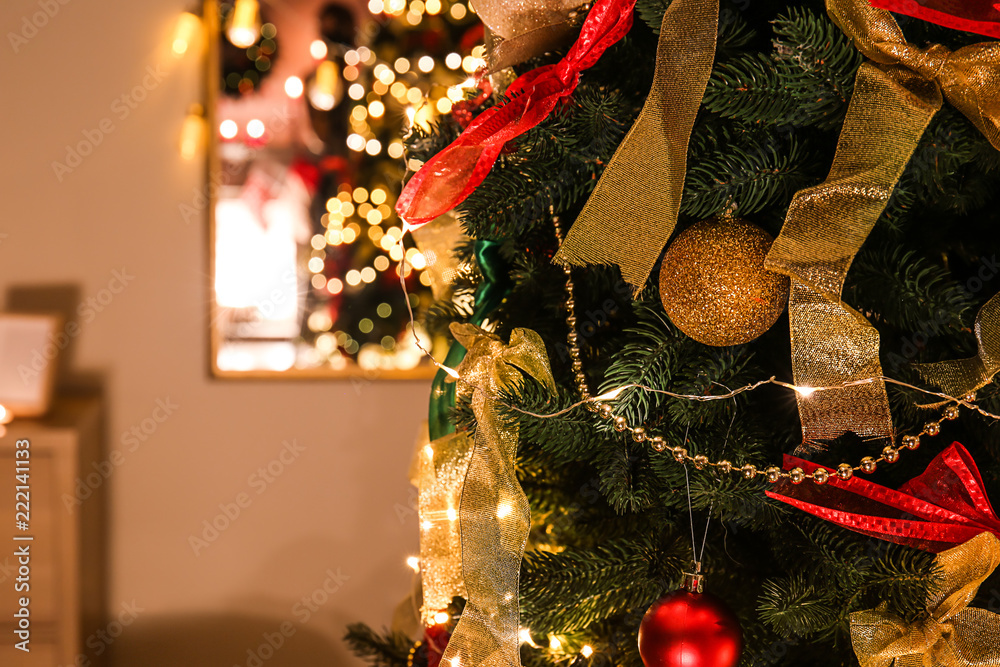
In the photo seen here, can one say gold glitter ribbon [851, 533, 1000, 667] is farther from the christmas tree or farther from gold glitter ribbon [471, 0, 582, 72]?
gold glitter ribbon [471, 0, 582, 72]

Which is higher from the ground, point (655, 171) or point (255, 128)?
point (255, 128)

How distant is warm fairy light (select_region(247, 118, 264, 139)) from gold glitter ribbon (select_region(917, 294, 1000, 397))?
1.29 m

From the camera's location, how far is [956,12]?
1.19ft

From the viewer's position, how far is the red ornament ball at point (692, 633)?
1.28 ft

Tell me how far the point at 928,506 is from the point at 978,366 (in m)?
0.09

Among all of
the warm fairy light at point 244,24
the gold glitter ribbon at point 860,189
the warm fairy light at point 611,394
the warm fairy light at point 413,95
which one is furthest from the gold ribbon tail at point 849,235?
the warm fairy light at point 244,24

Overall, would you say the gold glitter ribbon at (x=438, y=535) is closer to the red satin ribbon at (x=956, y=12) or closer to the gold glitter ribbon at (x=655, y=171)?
the gold glitter ribbon at (x=655, y=171)

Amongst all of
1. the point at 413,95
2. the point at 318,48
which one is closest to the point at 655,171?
the point at 413,95

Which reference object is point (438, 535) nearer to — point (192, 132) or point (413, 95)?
point (413, 95)

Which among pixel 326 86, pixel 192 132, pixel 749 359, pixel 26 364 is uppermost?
pixel 326 86

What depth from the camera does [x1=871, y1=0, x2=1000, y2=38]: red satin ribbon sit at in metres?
0.35

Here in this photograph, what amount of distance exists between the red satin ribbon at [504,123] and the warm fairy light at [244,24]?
1.09 m

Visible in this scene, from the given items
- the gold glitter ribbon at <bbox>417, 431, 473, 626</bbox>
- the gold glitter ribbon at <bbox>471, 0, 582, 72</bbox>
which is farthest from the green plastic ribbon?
the gold glitter ribbon at <bbox>471, 0, 582, 72</bbox>

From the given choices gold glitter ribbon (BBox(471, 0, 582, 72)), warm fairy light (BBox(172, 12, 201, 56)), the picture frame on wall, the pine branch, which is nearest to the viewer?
gold glitter ribbon (BBox(471, 0, 582, 72))
